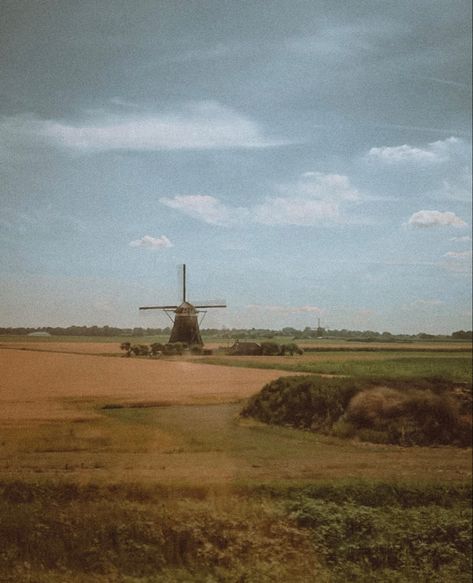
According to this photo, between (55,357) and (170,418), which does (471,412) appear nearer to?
(170,418)

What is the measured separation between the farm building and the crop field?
19112mm

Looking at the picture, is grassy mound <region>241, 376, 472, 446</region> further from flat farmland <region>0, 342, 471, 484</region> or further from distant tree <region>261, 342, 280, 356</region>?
distant tree <region>261, 342, 280, 356</region>

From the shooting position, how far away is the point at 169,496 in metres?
7.77

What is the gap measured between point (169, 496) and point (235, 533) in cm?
115

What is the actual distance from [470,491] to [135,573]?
6.14 m

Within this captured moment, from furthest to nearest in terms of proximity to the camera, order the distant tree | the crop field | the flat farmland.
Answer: the distant tree → the flat farmland → the crop field

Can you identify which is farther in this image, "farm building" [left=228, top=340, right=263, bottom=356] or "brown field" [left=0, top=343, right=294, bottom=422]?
"farm building" [left=228, top=340, right=263, bottom=356]

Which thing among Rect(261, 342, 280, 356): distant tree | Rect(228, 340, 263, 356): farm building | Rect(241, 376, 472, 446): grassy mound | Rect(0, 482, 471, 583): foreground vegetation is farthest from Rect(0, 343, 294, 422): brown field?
Rect(261, 342, 280, 356): distant tree

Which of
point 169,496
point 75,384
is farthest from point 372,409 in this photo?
point 75,384

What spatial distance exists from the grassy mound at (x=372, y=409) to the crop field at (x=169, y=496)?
8.16 feet

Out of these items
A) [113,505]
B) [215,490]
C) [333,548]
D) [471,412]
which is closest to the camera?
[113,505]

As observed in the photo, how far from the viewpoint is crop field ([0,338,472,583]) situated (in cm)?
578

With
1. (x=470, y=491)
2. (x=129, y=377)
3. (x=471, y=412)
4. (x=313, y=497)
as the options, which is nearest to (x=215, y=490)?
(x=313, y=497)

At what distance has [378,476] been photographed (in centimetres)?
959
